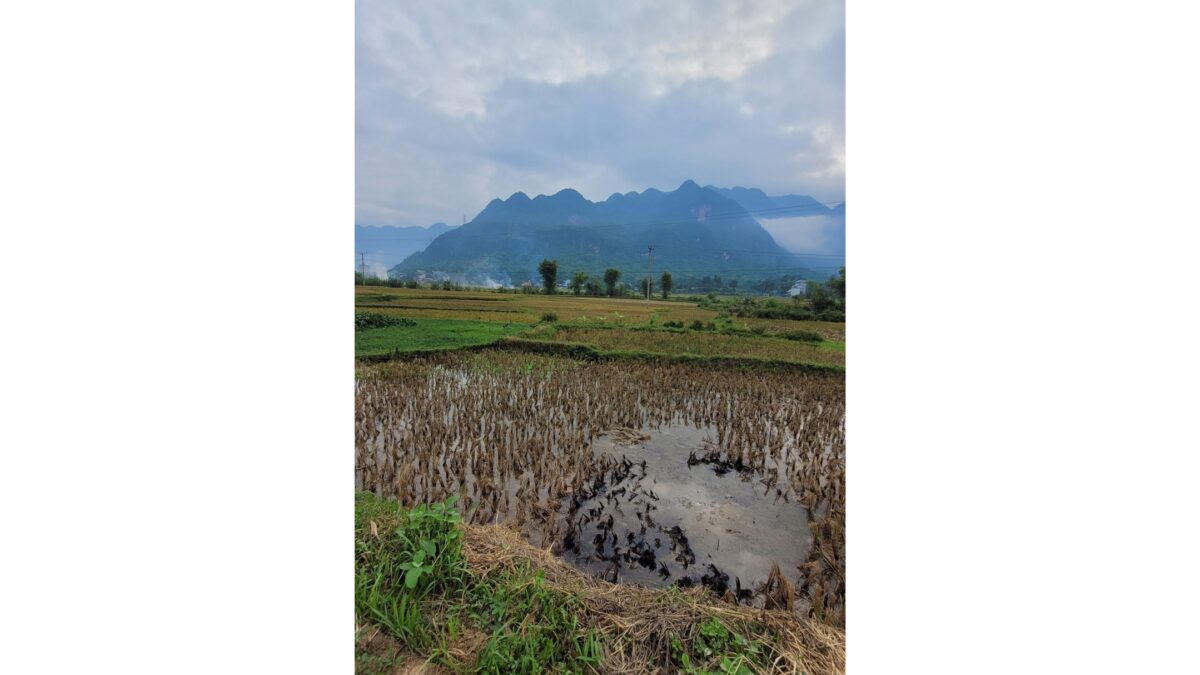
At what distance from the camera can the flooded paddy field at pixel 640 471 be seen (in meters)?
2.54

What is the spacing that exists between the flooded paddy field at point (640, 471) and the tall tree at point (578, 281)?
393 inches

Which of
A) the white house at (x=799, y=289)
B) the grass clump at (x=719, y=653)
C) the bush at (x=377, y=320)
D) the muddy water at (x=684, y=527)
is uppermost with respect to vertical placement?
the white house at (x=799, y=289)

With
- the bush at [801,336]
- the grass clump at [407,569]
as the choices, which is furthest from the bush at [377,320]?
the bush at [801,336]

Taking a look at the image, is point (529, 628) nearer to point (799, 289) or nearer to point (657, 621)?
point (657, 621)

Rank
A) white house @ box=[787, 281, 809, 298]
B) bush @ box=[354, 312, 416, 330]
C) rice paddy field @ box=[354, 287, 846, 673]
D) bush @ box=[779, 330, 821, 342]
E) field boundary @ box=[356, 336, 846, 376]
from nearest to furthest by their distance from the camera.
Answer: rice paddy field @ box=[354, 287, 846, 673], field boundary @ box=[356, 336, 846, 376], bush @ box=[779, 330, 821, 342], bush @ box=[354, 312, 416, 330], white house @ box=[787, 281, 809, 298]

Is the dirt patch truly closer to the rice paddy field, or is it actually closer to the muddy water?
the rice paddy field

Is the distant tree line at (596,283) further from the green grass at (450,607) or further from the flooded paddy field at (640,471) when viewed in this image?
the green grass at (450,607)

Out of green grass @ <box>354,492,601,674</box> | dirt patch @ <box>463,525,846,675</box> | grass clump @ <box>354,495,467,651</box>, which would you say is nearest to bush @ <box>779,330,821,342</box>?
dirt patch @ <box>463,525,846,675</box>

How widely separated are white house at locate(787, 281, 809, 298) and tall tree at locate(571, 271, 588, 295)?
26.1 feet

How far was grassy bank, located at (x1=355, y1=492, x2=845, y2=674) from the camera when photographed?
164 centimetres

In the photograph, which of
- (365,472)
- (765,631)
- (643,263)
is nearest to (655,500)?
(765,631)

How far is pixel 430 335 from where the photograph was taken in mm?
10422

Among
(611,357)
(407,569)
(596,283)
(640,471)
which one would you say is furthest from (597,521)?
(596,283)

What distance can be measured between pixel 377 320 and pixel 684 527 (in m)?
12.1
